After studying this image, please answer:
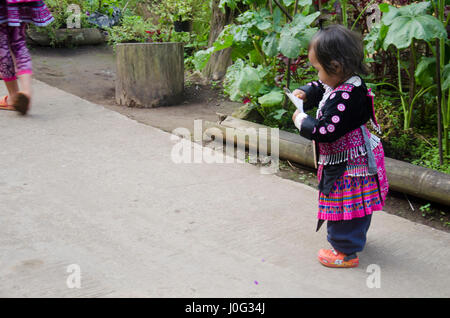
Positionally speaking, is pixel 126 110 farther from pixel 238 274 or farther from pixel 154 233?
pixel 238 274

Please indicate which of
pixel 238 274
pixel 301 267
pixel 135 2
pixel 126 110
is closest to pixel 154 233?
pixel 238 274

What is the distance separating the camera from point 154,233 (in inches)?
95.0

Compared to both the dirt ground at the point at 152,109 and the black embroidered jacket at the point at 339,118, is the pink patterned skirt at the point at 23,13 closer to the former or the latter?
the dirt ground at the point at 152,109

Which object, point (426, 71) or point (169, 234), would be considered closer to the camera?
point (169, 234)

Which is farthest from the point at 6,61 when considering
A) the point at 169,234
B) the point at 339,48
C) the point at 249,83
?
the point at 339,48

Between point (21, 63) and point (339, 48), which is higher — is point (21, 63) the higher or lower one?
the lower one

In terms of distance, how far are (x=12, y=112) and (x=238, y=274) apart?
323 centimetres

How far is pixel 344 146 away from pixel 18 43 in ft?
10.0

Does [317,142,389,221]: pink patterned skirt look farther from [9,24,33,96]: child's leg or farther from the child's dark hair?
[9,24,33,96]: child's leg

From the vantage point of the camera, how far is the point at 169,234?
241 cm

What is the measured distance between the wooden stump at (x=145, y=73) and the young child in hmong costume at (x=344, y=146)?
306cm

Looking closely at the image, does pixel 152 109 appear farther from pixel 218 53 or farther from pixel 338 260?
pixel 338 260

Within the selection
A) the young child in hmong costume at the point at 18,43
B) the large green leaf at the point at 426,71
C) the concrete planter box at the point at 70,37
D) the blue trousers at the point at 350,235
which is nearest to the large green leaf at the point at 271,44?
the large green leaf at the point at 426,71

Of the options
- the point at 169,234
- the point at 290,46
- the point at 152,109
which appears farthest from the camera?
the point at 152,109
